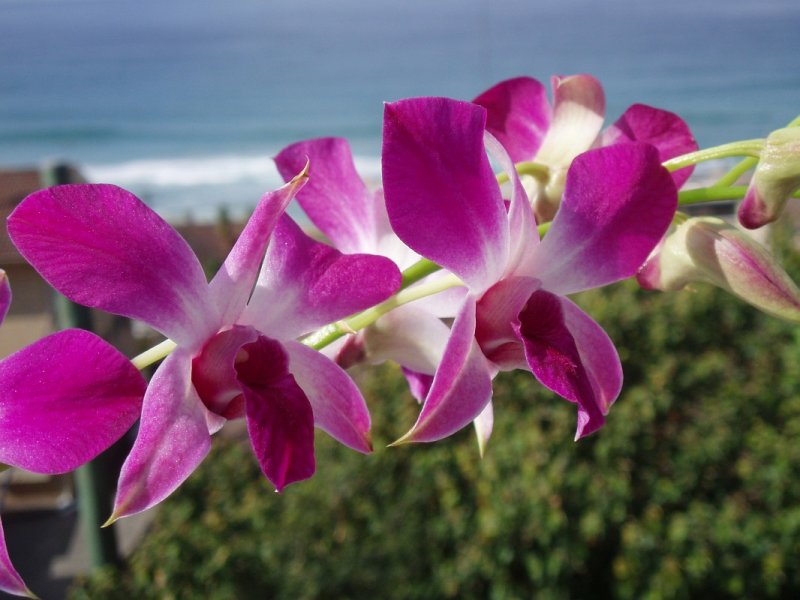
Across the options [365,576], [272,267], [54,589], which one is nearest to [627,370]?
[365,576]

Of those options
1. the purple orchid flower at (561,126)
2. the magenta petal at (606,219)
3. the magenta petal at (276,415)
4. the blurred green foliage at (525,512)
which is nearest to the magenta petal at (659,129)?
the purple orchid flower at (561,126)

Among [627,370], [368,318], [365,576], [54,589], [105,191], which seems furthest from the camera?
[54,589]

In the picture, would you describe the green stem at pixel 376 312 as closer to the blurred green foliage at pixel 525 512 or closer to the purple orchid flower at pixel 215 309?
the purple orchid flower at pixel 215 309

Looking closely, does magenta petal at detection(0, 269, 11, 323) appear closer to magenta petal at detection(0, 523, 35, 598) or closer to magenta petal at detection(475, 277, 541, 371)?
magenta petal at detection(0, 523, 35, 598)

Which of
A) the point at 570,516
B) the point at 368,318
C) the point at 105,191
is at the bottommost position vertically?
the point at 570,516

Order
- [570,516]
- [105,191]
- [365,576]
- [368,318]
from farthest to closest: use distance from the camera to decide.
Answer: [570,516] → [365,576] → [368,318] → [105,191]

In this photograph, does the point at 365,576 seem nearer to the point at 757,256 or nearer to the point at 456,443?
the point at 456,443

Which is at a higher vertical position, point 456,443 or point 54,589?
point 456,443

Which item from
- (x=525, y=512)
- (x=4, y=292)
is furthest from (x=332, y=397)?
(x=525, y=512)
